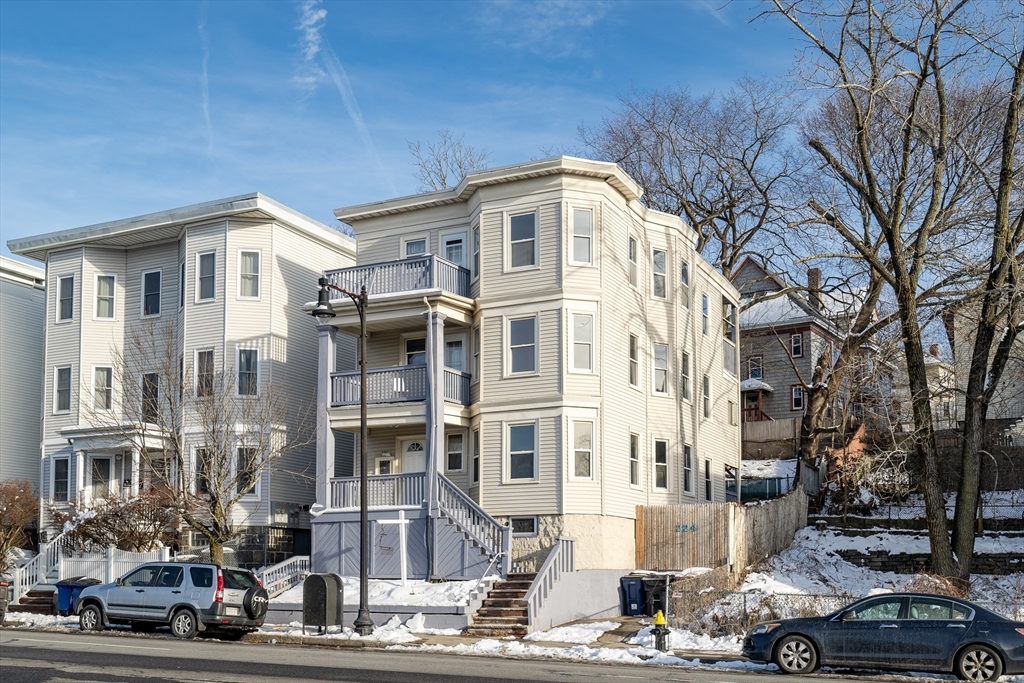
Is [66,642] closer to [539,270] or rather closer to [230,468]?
[230,468]

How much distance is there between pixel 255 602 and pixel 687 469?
51.2 feet

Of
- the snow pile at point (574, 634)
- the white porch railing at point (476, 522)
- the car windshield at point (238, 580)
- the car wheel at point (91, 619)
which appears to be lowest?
the snow pile at point (574, 634)

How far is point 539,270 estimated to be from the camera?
3097 cm

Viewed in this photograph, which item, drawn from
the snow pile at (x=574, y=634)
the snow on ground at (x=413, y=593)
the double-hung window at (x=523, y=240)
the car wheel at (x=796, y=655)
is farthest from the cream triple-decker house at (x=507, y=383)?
the car wheel at (x=796, y=655)

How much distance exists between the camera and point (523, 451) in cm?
3045

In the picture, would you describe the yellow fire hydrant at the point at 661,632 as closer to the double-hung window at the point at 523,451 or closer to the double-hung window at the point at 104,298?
the double-hung window at the point at 523,451

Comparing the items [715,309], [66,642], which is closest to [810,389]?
[715,309]

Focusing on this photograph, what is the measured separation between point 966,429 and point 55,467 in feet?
95.8

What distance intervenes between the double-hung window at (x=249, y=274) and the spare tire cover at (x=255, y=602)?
13877mm

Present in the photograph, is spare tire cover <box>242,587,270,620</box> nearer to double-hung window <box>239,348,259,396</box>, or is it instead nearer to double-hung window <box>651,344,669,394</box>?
double-hung window <box>239,348,259,396</box>

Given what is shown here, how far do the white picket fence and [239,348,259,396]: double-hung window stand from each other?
224 inches

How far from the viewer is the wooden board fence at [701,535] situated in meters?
29.8

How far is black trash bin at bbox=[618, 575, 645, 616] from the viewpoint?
2764 cm

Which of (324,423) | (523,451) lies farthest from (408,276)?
(523,451)
